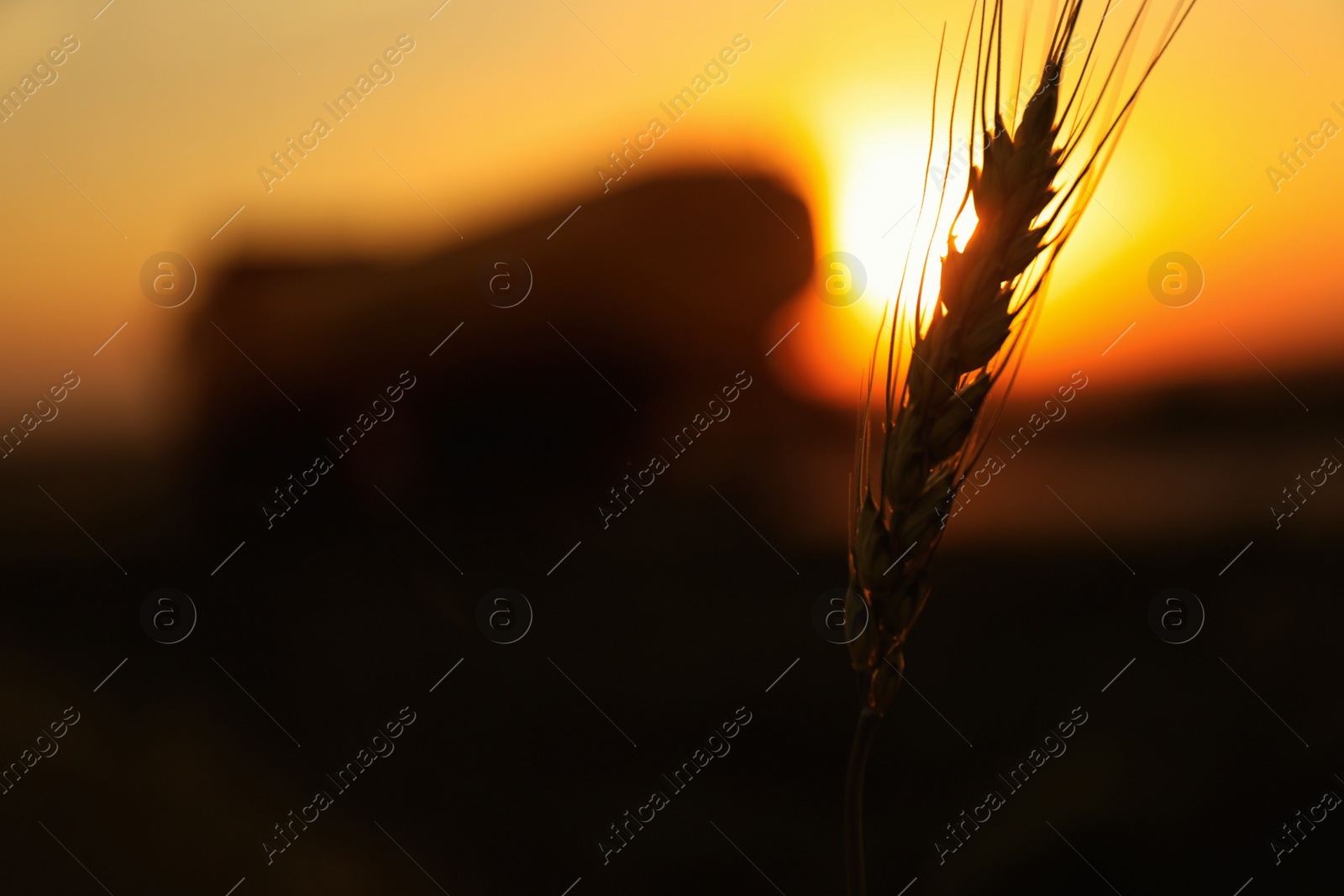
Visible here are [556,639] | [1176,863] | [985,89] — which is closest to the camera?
[985,89]

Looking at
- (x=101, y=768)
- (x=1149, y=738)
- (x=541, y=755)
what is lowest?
(x=1149, y=738)

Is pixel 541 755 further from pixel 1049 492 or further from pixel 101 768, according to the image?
pixel 1049 492

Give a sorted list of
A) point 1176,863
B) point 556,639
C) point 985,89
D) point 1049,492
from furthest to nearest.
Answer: point 556,639 < point 1049,492 < point 1176,863 < point 985,89

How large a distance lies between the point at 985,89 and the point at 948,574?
90cm

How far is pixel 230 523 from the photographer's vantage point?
117cm

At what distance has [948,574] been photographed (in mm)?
1146

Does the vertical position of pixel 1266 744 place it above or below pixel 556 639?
below

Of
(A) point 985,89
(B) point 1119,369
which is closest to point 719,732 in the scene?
(B) point 1119,369

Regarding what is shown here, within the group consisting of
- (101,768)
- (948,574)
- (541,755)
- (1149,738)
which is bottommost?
(1149,738)

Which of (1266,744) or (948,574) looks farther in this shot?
(948,574)

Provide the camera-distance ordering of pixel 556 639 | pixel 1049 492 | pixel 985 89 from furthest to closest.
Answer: pixel 556 639
pixel 1049 492
pixel 985 89

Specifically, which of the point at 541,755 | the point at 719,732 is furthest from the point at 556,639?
the point at 719,732

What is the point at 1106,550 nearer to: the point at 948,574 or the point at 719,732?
the point at 948,574

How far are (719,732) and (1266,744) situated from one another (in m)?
0.88
